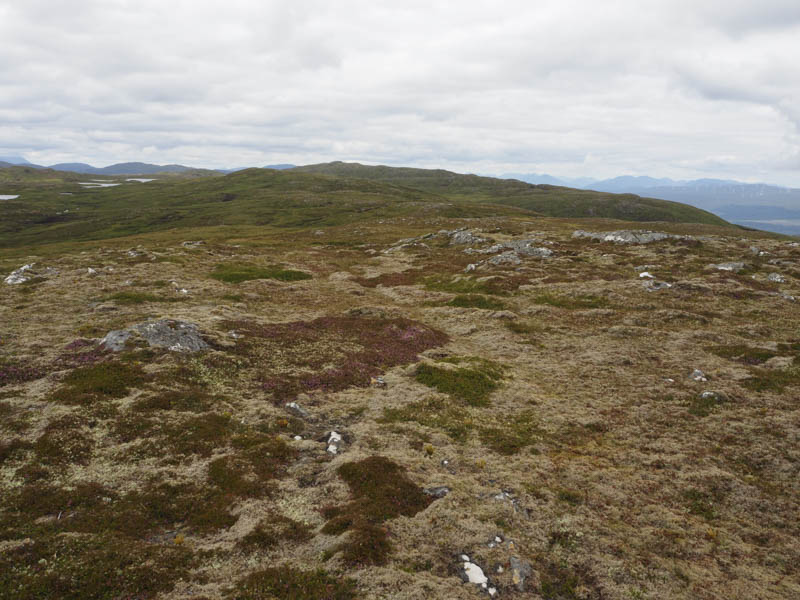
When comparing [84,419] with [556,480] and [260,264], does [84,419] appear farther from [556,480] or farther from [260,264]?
[260,264]

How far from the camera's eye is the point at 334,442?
2172 cm

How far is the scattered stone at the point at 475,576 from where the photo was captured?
42.3 ft

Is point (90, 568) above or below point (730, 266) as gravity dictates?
below

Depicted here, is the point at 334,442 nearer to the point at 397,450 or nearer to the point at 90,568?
the point at 397,450

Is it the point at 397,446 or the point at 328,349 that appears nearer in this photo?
the point at 397,446

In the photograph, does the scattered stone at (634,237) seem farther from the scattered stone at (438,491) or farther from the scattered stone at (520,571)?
the scattered stone at (520,571)

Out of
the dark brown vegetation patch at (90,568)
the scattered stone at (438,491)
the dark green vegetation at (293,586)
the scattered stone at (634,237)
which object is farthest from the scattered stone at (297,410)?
the scattered stone at (634,237)

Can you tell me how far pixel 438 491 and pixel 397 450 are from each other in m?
3.88

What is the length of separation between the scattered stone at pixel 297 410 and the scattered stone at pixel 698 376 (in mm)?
28325

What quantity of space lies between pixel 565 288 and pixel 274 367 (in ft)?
139

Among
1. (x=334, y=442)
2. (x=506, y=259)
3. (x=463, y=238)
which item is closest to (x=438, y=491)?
(x=334, y=442)

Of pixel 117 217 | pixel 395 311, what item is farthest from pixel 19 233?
pixel 395 311

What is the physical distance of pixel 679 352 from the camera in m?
34.6

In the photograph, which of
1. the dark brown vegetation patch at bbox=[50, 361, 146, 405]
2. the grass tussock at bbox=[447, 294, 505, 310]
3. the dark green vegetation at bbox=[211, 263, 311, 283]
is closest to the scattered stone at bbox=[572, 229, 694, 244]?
the grass tussock at bbox=[447, 294, 505, 310]
